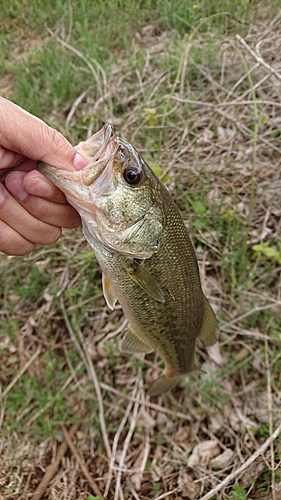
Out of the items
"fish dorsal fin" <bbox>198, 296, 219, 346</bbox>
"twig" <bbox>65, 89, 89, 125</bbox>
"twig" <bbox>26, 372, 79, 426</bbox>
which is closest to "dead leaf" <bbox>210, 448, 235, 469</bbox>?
"fish dorsal fin" <bbox>198, 296, 219, 346</bbox>

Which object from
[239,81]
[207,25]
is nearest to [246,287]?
[239,81]

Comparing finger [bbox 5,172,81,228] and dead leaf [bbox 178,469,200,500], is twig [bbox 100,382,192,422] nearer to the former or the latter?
dead leaf [bbox 178,469,200,500]

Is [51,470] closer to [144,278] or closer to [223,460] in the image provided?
[223,460]

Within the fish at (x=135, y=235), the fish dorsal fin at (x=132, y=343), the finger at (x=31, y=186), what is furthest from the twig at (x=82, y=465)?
the finger at (x=31, y=186)

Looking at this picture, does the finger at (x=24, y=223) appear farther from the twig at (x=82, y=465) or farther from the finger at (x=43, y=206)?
the twig at (x=82, y=465)

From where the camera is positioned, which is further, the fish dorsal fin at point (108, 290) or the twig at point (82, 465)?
the twig at point (82, 465)

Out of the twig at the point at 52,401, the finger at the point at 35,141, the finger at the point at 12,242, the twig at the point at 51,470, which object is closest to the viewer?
the finger at the point at 35,141

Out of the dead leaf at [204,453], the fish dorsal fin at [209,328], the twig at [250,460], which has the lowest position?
the dead leaf at [204,453]

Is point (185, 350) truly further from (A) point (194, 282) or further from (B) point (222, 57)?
(B) point (222, 57)
